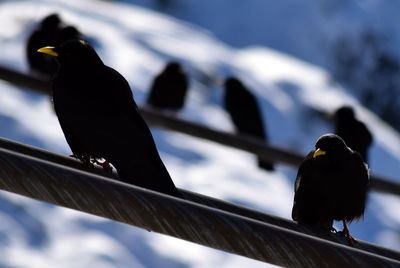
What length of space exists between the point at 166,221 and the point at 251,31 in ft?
131

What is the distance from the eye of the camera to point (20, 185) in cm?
249

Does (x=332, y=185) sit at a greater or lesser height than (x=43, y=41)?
lesser

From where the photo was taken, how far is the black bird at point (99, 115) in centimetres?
381

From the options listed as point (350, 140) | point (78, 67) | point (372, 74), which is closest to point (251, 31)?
point (372, 74)

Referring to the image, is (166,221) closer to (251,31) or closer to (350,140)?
(350,140)

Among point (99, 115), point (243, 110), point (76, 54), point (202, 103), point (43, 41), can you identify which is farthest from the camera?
point (202, 103)

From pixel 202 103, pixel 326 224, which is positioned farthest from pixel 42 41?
pixel 202 103

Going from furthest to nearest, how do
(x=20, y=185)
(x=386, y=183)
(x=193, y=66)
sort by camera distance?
(x=193, y=66)
(x=386, y=183)
(x=20, y=185)

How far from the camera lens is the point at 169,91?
41.4 feet

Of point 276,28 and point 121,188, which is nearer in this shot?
point 121,188

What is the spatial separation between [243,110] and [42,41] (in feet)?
9.57

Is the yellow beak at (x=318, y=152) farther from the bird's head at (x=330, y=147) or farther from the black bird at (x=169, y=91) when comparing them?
the black bird at (x=169, y=91)

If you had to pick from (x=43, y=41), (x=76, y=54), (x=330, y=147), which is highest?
(x=43, y=41)

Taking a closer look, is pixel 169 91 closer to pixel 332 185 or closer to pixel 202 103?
pixel 332 185
